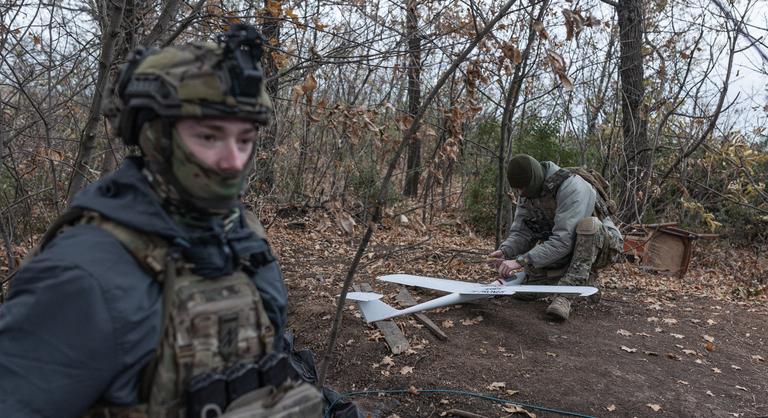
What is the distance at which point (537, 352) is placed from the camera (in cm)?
458

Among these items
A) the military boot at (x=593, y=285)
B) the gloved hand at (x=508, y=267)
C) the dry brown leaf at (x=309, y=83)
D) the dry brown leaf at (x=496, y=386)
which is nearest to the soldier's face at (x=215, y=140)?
the dry brown leaf at (x=309, y=83)

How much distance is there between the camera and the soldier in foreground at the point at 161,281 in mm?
1403

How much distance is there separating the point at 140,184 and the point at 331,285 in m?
4.73

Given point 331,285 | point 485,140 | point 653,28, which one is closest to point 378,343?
point 331,285

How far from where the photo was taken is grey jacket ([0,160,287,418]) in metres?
1.40

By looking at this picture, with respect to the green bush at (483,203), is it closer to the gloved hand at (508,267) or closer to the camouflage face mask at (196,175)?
the gloved hand at (508,267)

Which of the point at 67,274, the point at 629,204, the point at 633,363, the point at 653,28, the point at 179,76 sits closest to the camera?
the point at 67,274

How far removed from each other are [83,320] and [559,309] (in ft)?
14.7

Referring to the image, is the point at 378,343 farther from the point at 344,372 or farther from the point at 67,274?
the point at 67,274

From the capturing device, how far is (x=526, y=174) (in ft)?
17.6

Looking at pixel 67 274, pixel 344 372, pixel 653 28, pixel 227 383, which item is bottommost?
pixel 344 372

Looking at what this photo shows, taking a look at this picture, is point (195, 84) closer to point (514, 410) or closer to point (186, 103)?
point (186, 103)

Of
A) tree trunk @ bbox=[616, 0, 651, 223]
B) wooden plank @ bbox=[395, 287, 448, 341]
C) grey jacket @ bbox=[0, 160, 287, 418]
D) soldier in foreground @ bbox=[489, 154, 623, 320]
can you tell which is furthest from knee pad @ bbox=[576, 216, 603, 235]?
grey jacket @ bbox=[0, 160, 287, 418]

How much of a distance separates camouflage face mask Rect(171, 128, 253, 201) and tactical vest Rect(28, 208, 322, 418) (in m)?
0.17
